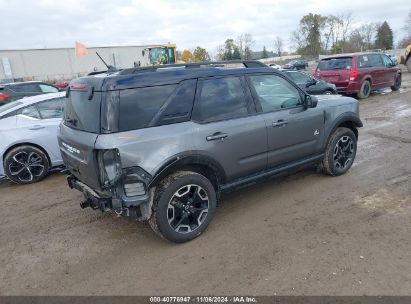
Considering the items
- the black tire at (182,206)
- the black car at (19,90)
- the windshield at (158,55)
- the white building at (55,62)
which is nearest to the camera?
the black tire at (182,206)

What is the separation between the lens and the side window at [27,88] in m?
13.6

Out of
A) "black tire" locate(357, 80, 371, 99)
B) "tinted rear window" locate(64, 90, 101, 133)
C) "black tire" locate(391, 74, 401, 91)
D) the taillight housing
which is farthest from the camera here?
"black tire" locate(391, 74, 401, 91)

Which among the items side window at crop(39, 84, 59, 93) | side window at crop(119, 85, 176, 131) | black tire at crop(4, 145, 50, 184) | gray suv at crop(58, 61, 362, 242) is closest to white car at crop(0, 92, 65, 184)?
black tire at crop(4, 145, 50, 184)

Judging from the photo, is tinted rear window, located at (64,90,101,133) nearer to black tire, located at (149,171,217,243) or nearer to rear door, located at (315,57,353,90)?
black tire, located at (149,171,217,243)

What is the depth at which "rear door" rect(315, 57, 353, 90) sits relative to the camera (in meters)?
12.6

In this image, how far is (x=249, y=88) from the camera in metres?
4.26

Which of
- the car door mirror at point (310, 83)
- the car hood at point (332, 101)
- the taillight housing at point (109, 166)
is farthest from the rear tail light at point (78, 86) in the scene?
the car door mirror at point (310, 83)

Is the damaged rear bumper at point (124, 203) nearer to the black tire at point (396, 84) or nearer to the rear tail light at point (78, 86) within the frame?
the rear tail light at point (78, 86)

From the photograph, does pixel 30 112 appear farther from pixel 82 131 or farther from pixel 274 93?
pixel 274 93

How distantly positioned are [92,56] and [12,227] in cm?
5945

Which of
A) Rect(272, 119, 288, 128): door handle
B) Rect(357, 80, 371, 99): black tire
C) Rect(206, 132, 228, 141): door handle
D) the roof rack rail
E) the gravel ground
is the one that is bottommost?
the gravel ground

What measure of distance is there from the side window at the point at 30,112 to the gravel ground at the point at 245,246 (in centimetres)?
Answer: 162

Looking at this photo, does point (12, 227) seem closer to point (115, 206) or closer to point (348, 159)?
point (115, 206)

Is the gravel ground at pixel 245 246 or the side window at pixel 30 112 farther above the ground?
the side window at pixel 30 112
